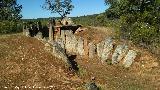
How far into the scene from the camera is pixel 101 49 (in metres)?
42.7

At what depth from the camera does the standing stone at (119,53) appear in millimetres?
40844

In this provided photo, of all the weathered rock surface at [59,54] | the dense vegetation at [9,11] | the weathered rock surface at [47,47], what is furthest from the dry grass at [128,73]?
the dense vegetation at [9,11]

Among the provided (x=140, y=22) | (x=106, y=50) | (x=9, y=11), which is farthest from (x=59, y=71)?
(x=9, y=11)

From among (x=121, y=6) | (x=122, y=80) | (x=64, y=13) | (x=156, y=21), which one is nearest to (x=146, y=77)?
(x=122, y=80)

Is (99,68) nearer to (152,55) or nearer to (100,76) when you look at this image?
(100,76)

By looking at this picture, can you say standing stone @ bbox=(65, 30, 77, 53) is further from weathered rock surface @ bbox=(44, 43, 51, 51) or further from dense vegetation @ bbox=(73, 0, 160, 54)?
dense vegetation @ bbox=(73, 0, 160, 54)

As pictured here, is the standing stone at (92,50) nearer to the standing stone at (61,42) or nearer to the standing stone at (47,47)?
the standing stone at (61,42)

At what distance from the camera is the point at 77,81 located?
113 ft

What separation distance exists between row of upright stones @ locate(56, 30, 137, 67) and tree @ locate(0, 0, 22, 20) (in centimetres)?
2937

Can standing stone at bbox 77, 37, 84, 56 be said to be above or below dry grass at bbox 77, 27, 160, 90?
above

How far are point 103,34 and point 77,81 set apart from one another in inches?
716

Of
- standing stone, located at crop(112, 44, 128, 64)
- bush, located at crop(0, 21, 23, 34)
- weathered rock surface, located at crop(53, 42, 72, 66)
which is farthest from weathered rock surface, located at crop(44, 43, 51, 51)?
bush, located at crop(0, 21, 23, 34)

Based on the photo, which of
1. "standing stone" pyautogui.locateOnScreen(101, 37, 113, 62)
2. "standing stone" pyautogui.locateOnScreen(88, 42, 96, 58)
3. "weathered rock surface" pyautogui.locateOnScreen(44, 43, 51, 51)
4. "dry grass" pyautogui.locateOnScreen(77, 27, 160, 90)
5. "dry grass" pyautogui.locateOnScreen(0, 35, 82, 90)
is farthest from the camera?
"standing stone" pyautogui.locateOnScreen(88, 42, 96, 58)

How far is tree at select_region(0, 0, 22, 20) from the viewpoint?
7312cm
